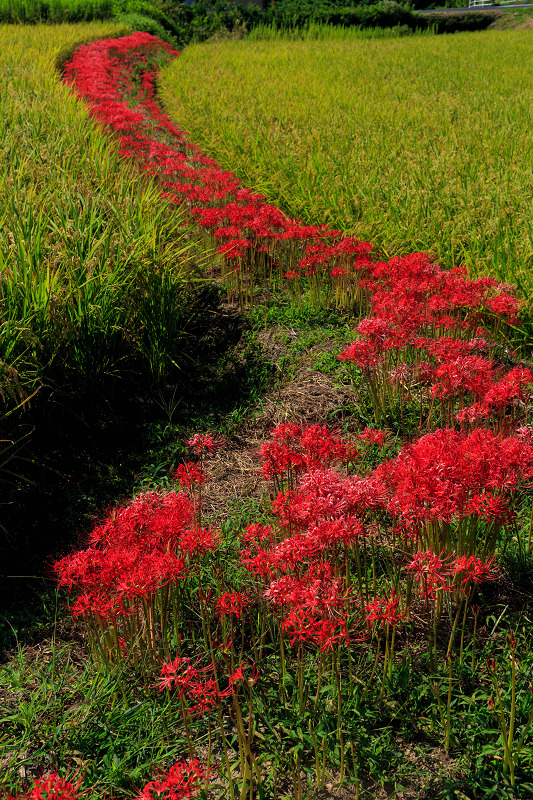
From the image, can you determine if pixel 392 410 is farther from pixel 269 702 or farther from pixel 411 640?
pixel 269 702

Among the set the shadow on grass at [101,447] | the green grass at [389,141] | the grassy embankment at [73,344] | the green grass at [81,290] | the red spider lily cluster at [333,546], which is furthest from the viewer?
the green grass at [389,141]

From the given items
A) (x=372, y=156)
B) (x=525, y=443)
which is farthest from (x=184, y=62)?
(x=525, y=443)

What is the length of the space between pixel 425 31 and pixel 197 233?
2453 centimetres

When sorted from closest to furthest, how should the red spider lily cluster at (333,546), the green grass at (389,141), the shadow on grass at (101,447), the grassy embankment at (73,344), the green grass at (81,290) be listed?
the red spider lily cluster at (333,546) → the shadow on grass at (101,447) → the grassy embankment at (73,344) → the green grass at (81,290) → the green grass at (389,141)

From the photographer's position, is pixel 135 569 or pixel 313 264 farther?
pixel 313 264

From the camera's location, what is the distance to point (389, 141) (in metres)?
6.92

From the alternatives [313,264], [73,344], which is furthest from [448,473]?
[313,264]

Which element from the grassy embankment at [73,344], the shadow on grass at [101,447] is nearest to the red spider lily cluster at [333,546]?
the shadow on grass at [101,447]

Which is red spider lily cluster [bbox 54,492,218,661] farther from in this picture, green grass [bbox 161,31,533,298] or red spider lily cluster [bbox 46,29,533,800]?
green grass [bbox 161,31,533,298]

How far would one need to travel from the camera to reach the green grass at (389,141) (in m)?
4.63

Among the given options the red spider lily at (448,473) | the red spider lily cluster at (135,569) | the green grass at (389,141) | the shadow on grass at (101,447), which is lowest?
the shadow on grass at (101,447)

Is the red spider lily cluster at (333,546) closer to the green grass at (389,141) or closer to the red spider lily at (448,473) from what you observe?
the red spider lily at (448,473)

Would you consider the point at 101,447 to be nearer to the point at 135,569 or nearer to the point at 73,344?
the point at 73,344

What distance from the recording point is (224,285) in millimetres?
5062
